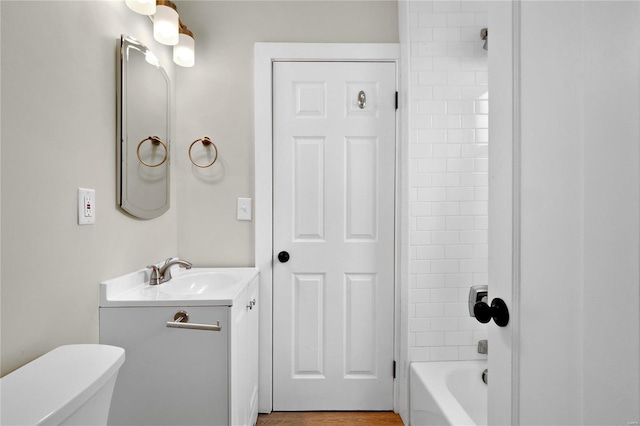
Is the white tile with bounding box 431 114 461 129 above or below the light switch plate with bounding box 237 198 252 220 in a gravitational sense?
above

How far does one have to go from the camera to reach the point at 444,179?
5.93 feet

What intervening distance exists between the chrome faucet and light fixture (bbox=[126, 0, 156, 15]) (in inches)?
42.7

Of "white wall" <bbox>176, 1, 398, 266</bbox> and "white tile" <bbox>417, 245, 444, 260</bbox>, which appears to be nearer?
"white tile" <bbox>417, 245, 444, 260</bbox>

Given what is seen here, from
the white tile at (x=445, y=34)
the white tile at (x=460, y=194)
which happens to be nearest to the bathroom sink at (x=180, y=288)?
the white tile at (x=460, y=194)

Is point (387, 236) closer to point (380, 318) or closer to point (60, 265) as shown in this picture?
point (380, 318)

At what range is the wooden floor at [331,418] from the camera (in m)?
1.85

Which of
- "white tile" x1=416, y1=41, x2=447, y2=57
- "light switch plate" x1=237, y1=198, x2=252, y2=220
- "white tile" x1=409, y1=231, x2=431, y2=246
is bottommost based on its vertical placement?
"white tile" x1=409, y1=231, x2=431, y2=246

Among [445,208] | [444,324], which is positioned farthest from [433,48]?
[444,324]

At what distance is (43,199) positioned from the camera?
3.26ft

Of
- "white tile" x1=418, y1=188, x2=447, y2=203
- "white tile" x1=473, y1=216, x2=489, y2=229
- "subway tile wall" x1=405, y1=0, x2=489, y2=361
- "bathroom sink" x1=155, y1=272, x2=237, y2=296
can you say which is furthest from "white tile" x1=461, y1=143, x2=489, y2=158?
"bathroom sink" x1=155, y1=272, x2=237, y2=296

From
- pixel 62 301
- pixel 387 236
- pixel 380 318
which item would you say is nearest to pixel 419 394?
pixel 380 318

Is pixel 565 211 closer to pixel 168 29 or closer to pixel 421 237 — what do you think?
pixel 421 237

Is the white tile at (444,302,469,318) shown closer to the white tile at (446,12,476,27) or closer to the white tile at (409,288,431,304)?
the white tile at (409,288,431,304)

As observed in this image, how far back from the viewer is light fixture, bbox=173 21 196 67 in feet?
5.79
